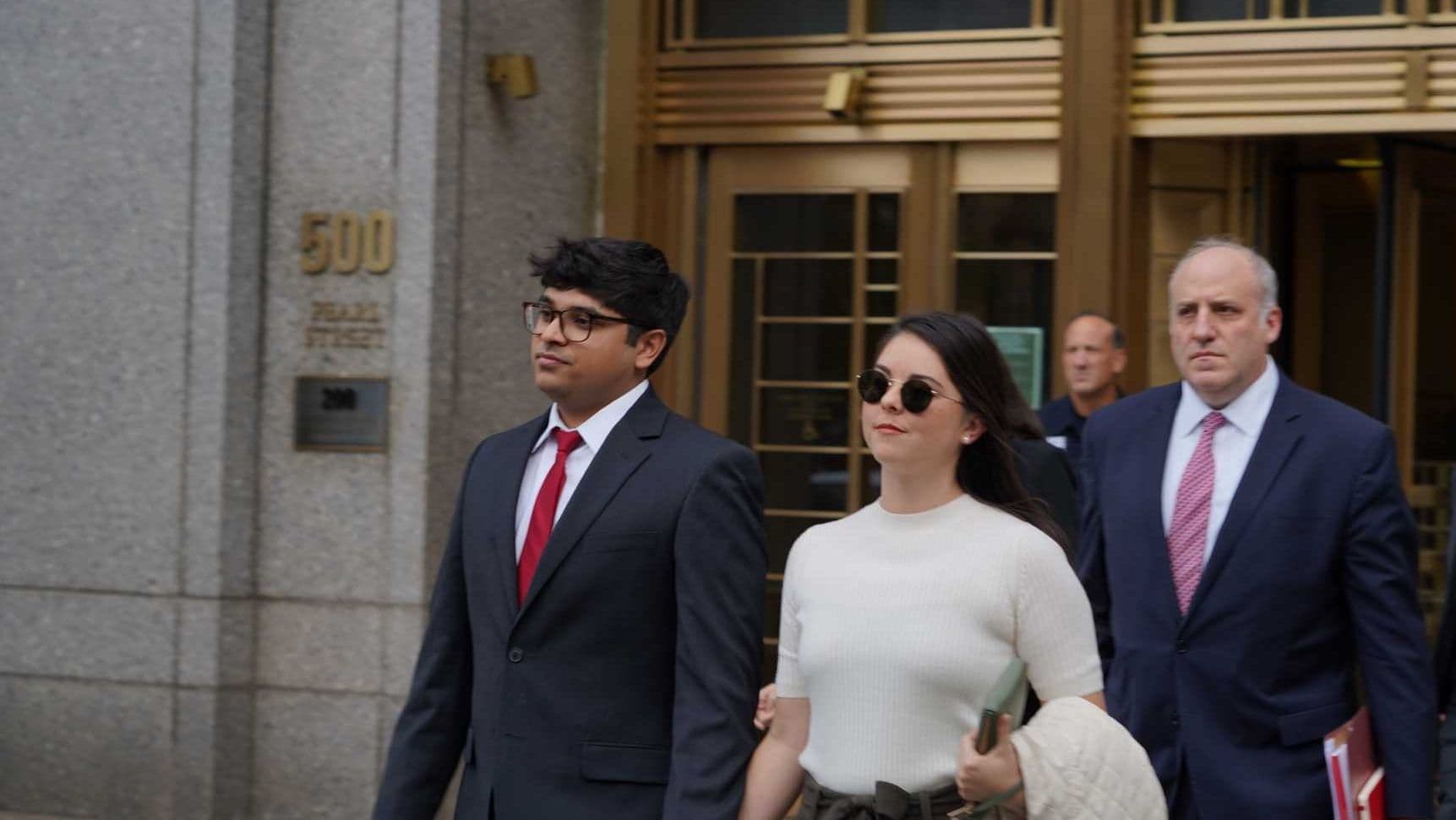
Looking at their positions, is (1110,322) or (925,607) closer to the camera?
(925,607)

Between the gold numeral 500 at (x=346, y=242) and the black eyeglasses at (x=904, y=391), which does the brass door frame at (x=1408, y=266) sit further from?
the black eyeglasses at (x=904, y=391)

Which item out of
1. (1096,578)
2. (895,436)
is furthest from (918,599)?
(1096,578)

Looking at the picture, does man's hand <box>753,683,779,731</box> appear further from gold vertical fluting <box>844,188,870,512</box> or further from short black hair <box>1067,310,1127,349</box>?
gold vertical fluting <box>844,188,870,512</box>

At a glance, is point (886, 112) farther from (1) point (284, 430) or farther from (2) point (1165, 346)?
(1) point (284, 430)

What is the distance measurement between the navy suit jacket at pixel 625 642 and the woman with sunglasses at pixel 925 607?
0.82 ft

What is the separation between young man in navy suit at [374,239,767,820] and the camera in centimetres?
397

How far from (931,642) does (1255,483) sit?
152 centimetres

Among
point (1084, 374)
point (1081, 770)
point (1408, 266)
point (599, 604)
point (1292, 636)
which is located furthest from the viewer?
point (1408, 266)

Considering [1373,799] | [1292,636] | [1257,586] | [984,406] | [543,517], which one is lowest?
[1373,799]

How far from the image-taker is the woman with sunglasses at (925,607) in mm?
3412

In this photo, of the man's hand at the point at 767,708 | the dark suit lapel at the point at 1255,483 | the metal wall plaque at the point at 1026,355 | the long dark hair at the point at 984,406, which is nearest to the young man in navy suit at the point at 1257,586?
the dark suit lapel at the point at 1255,483

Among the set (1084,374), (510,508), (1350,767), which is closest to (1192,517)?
(1350,767)

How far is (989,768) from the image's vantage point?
323 centimetres

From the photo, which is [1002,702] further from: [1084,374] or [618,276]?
[1084,374]
